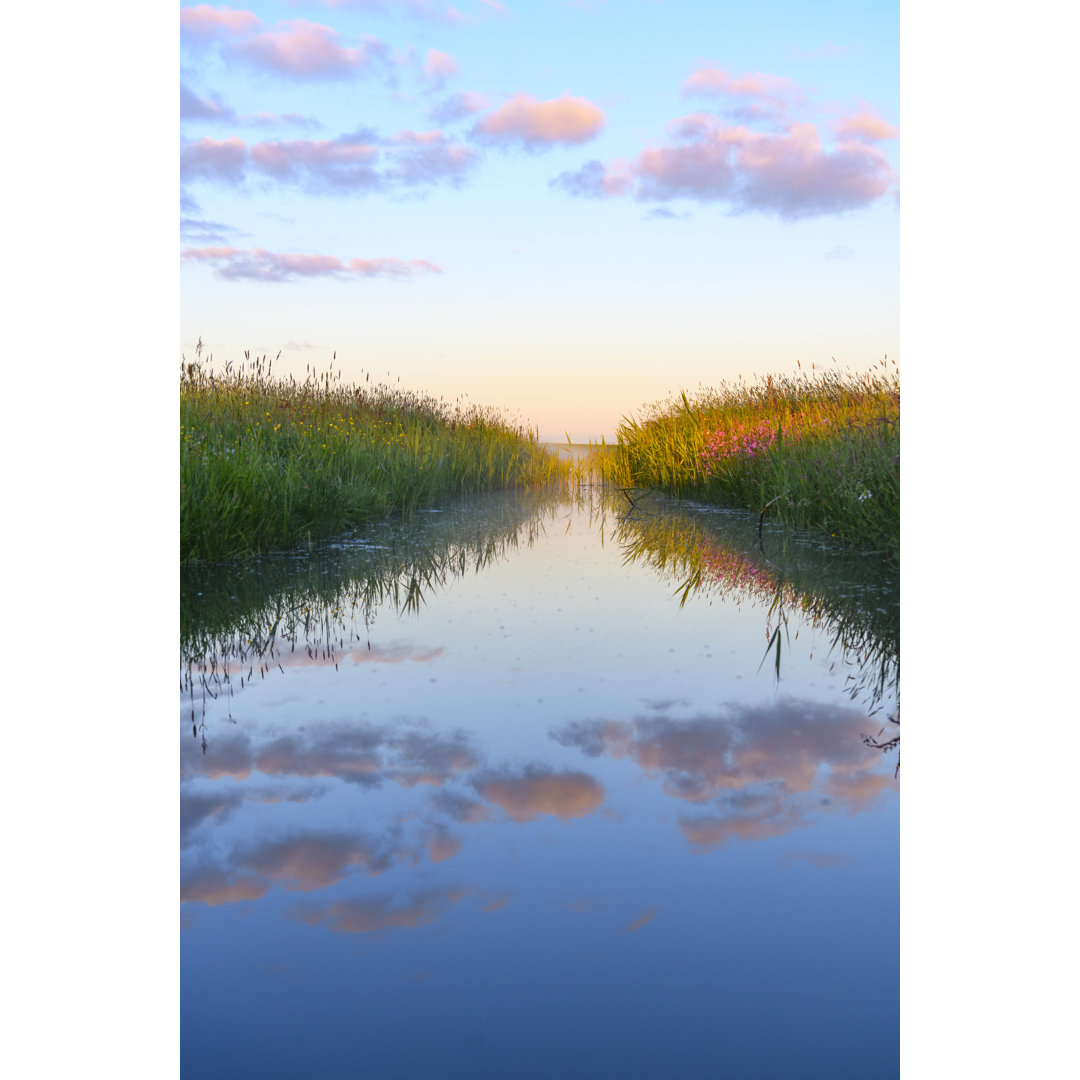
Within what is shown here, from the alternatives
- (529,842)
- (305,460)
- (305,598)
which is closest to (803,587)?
(305,598)

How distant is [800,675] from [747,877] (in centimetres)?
150

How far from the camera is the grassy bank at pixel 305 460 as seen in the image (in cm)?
538

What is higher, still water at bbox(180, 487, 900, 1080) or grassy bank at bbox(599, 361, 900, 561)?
grassy bank at bbox(599, 361, 900, 561)

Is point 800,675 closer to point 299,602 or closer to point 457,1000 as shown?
point 457,1000

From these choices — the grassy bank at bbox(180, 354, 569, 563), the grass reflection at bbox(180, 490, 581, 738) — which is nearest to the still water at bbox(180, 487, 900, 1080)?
the grass reflection at bbox(180, 490, 581, 738)

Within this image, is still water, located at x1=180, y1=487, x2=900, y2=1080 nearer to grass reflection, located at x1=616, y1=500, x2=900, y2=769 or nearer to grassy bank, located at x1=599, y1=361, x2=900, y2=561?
grass reflection, located at x1=616, y1=500, x2=900, y2=769

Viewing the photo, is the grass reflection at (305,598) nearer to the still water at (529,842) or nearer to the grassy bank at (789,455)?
the still water at (529,842)

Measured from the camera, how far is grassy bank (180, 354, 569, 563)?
5.38 metres

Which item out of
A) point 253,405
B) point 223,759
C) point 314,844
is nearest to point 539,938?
point 314,844

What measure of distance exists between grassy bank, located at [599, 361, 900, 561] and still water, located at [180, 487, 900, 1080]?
2.07m

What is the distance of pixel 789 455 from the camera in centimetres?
858

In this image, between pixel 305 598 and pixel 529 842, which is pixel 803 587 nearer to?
pixel 305 598

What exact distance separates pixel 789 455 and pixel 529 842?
24.4ft

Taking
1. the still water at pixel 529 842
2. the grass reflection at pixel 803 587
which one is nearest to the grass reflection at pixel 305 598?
the still water at pixel 529 842
